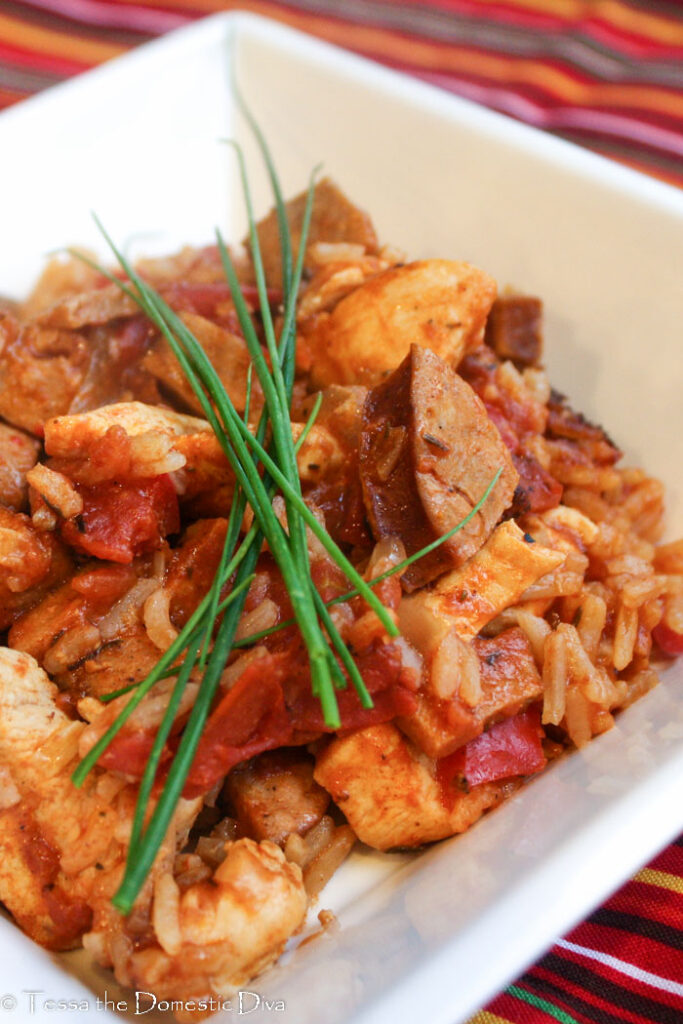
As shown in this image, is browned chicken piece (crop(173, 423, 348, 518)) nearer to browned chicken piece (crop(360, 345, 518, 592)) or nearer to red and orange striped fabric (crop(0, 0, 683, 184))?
browned chicken piece (crop(360, 345, 518, 592))

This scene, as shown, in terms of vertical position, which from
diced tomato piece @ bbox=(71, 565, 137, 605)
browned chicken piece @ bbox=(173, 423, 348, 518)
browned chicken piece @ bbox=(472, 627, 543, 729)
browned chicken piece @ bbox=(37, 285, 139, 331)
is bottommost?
browned chicken piece @ bbox=(472, 627, 543, 729)

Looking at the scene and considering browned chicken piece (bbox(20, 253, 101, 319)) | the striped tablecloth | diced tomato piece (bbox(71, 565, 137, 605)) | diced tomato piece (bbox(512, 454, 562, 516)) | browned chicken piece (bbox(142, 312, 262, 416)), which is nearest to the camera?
diced tomato piece (bbox(71, 565, 137, 605))

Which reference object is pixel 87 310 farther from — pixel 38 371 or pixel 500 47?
pixel 500 47

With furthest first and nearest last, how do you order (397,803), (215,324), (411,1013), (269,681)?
1. (215,324)
2. (397,803)
3. (269,681)
4. (411,1013)

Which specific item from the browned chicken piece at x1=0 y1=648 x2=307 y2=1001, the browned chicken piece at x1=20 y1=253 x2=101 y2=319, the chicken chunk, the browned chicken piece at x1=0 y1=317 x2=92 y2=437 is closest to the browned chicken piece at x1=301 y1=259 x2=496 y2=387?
the chicken chunk

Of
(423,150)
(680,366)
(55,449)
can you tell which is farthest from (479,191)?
(55,449)

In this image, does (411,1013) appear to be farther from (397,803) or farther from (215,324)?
(215,324)
